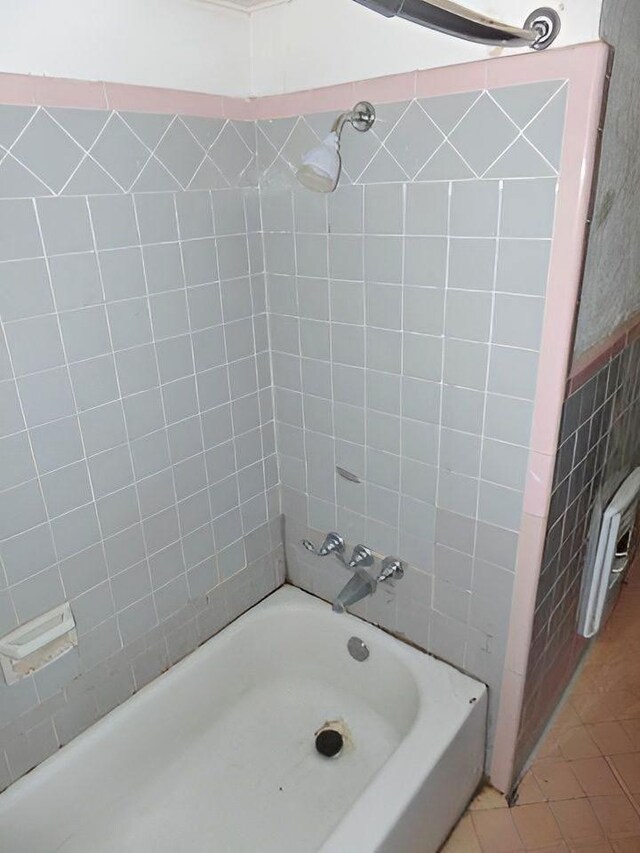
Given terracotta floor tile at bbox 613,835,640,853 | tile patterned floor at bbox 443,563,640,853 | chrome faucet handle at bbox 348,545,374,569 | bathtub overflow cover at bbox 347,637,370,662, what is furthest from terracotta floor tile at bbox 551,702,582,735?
chrome faucet handle at bbox 348,545,374,569

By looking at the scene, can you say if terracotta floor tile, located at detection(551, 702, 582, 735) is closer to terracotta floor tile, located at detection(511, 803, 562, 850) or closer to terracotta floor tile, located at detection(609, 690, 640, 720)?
terracotta floor tile, located at detection(609, 690, 640, 720)

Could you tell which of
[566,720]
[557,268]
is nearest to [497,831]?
[566,720]

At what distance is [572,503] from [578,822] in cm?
85

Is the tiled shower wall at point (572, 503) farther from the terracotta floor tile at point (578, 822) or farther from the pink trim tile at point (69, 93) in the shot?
the pink trim tile at point (69, 93)

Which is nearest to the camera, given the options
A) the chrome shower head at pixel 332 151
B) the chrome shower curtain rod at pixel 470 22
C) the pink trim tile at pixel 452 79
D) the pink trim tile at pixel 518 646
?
the chrome shower curtain rod at pixel 470 22

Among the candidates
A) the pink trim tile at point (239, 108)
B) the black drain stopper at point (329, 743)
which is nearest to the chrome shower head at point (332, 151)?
the pink trim tile at point (239, 108)

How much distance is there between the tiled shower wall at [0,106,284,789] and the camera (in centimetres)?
112

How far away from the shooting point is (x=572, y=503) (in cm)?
142

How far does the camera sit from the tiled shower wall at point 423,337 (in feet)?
3.68

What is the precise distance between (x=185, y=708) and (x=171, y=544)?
480 mm

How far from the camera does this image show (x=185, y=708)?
5.24 ft

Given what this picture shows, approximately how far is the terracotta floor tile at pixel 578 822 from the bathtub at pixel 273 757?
0.74 feet

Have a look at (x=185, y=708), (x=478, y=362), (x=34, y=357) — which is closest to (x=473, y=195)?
(x=478, y=362)

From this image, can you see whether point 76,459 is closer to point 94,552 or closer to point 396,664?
point 94,552
